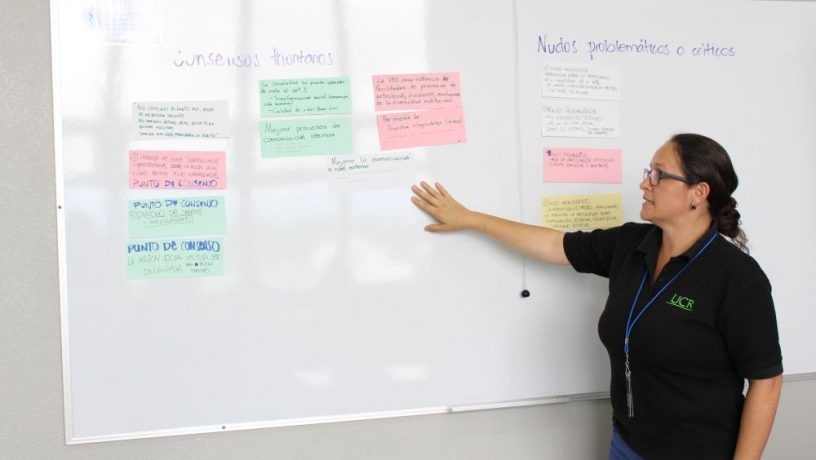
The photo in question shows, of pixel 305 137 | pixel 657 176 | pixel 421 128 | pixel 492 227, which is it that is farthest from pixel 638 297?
pixel 305 137

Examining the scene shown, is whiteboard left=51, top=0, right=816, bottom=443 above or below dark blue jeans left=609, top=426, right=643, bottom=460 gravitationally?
above

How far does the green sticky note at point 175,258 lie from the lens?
1.59 m

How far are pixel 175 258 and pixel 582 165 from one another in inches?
48.1

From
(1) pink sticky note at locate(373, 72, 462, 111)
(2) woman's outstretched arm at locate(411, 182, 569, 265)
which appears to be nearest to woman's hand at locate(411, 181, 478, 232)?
(2) woman's outstretched arm at locate(411, 182, 569, 265)

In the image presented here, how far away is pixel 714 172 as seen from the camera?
4.59ft

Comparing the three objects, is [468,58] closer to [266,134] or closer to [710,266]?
[266,134]

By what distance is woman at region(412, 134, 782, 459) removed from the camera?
4.40ft

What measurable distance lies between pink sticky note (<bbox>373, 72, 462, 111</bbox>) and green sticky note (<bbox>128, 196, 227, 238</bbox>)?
539 millimetres

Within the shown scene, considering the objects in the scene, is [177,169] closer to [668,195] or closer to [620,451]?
[668,195]

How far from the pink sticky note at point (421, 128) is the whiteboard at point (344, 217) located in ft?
0.08

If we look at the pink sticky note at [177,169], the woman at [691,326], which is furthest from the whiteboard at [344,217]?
the woman at [691,326]

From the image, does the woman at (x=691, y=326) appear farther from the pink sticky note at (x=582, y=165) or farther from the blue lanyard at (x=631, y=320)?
the pink sticky note at (x=582, y=165)

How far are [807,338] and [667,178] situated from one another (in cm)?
100

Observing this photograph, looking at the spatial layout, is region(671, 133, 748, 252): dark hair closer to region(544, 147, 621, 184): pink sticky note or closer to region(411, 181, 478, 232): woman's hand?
region(544, 147, 621, 184): pink sticky note
